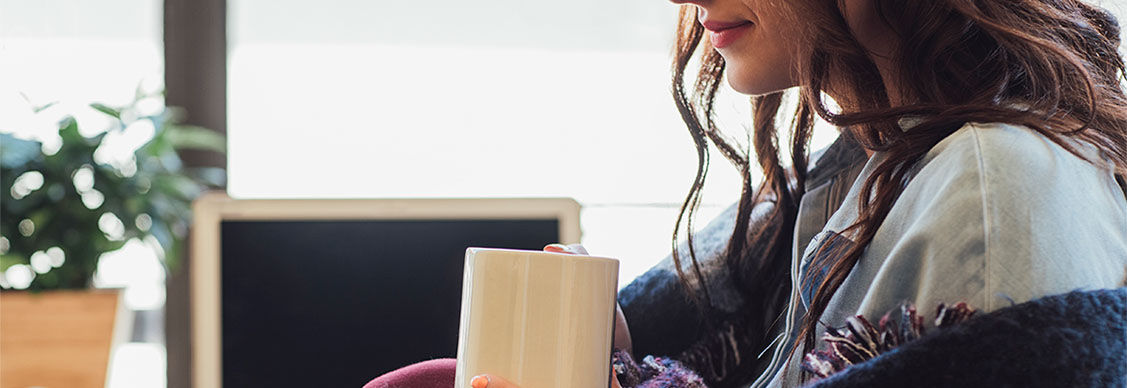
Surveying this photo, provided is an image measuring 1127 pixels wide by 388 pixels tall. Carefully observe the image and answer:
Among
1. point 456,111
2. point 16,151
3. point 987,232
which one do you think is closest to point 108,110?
point 16,151

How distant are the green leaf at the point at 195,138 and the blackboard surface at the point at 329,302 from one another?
0.98 metres

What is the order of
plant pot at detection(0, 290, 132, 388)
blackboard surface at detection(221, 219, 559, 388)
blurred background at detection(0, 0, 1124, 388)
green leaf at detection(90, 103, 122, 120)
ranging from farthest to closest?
blurred background at detection(0, 0, 1124, 388) → green leaf at detection(90, 103, 122, 120) → plant pot at detection(0, 290, 132, 388) → blackboard surface at detection(221, 219, 559, 388)

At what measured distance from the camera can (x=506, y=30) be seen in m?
2.23

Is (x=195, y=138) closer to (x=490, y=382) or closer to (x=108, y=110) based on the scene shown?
(x=108, y=110)

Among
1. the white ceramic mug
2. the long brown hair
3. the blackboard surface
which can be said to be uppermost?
the long brown hair

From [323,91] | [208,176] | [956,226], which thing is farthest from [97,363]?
[956,226]

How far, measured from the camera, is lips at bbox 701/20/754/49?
634mm

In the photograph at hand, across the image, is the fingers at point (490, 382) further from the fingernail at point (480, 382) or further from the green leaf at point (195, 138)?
the green leaf at point (195, 138)

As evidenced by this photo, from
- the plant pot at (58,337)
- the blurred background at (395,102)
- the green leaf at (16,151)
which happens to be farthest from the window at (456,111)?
the plant pot at (58,337)

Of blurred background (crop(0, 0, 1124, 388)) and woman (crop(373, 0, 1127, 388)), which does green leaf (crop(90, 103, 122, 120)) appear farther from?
woman (crop(373, 0, 1127, 388))

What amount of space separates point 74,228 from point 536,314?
143 centimetres

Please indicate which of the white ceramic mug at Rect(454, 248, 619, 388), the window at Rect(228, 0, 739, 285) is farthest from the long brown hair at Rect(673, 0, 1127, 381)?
Answer: the window at Rect(228, 0, 739, 285)

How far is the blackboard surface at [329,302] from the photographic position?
88cm

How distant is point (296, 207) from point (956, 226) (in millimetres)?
694
